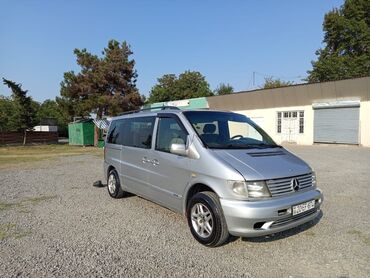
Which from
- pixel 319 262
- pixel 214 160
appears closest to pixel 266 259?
pixel 319 262

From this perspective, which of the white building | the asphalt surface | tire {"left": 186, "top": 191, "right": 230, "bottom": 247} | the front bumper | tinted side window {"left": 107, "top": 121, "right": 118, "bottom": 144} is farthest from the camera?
the white building

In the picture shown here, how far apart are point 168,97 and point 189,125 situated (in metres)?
58.4

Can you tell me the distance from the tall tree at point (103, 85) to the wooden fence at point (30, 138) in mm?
3971

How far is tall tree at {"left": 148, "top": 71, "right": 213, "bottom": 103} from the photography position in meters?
63.1

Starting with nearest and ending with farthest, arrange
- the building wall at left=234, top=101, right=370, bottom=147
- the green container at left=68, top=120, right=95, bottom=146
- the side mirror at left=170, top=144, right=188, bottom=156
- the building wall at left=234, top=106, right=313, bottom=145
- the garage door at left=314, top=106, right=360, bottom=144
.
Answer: the side mirror at left=170, top=144, right=188, bottom=156, the building wall at left=234, top=101, right=370, bottom=147, the garage door at left=314, top=106, right=360, bottom=144, the building wall at left=234, top=106, right=313, bottom=145, the green container at left=68, top=120, right=95, bottom=146

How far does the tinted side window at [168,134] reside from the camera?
539 cm

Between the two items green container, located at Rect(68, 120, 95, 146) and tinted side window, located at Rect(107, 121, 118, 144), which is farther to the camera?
green container, located at Rect(68, 120, 95, 146)

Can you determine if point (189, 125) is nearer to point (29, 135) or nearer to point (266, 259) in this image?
point (266, 259)

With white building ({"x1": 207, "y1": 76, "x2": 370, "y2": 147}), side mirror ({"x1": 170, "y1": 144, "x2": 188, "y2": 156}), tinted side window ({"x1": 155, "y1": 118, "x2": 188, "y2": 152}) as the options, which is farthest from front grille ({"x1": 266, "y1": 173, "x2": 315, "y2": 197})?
white building ({"x1": 207, "y1": 76, "x2": 370, "y2": 147})

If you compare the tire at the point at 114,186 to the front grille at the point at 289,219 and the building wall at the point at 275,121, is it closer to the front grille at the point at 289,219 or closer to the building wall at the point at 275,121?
the front grille at the point at 289,219

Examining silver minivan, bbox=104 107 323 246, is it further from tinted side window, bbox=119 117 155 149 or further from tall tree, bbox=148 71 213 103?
tall tree, bbox=148 71 213 103

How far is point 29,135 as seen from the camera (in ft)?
115

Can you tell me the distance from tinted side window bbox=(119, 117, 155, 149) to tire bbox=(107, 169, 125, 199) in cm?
86

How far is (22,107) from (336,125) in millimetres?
28249
